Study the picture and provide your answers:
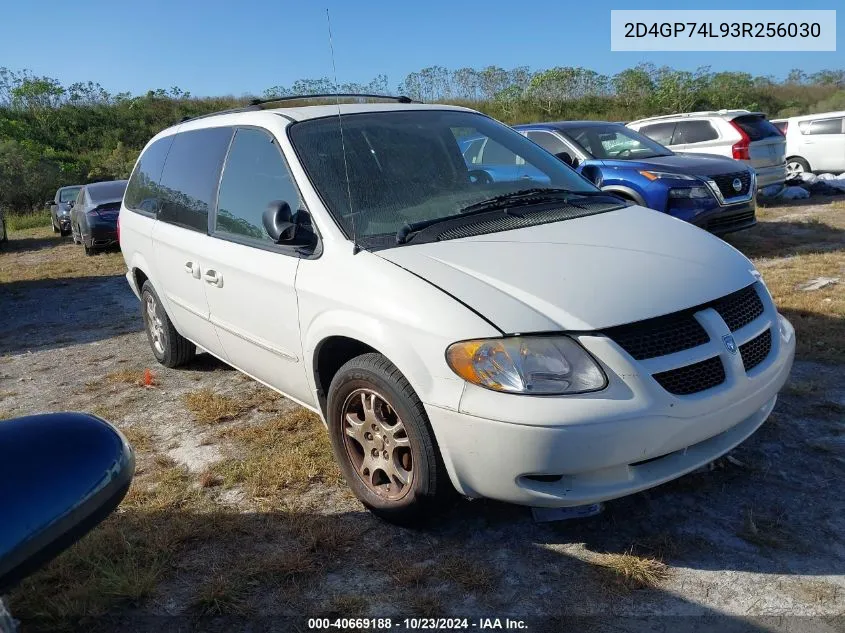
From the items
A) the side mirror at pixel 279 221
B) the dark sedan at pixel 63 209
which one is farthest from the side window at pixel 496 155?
the dark sedan at pixel 63 209

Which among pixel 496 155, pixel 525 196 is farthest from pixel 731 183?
pixel 525 196

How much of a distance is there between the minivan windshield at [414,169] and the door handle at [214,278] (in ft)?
2.84

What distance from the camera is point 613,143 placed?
898cm

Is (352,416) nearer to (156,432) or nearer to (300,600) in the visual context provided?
(300,600)

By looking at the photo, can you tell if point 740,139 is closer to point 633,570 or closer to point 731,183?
point 731,183

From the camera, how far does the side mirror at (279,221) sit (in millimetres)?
3043

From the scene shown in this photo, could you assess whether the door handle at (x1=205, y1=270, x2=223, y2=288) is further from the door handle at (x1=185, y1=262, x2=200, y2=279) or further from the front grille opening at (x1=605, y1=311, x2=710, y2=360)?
the front grille opening at (x1=605, y1=311, x2=710, y2=360)

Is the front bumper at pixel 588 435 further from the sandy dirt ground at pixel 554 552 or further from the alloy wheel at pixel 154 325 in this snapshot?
the alloy wheel at pixel 154 325

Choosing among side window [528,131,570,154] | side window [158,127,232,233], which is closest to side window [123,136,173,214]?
side window [158,127,232,233]

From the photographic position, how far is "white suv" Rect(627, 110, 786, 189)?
11.7 m

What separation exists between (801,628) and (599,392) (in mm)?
966

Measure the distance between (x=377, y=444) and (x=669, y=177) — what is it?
615 cm

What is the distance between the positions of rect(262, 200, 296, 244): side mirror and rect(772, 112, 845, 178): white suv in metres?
14.5

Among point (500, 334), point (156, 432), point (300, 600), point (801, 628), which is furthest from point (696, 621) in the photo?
point (156, 432)
